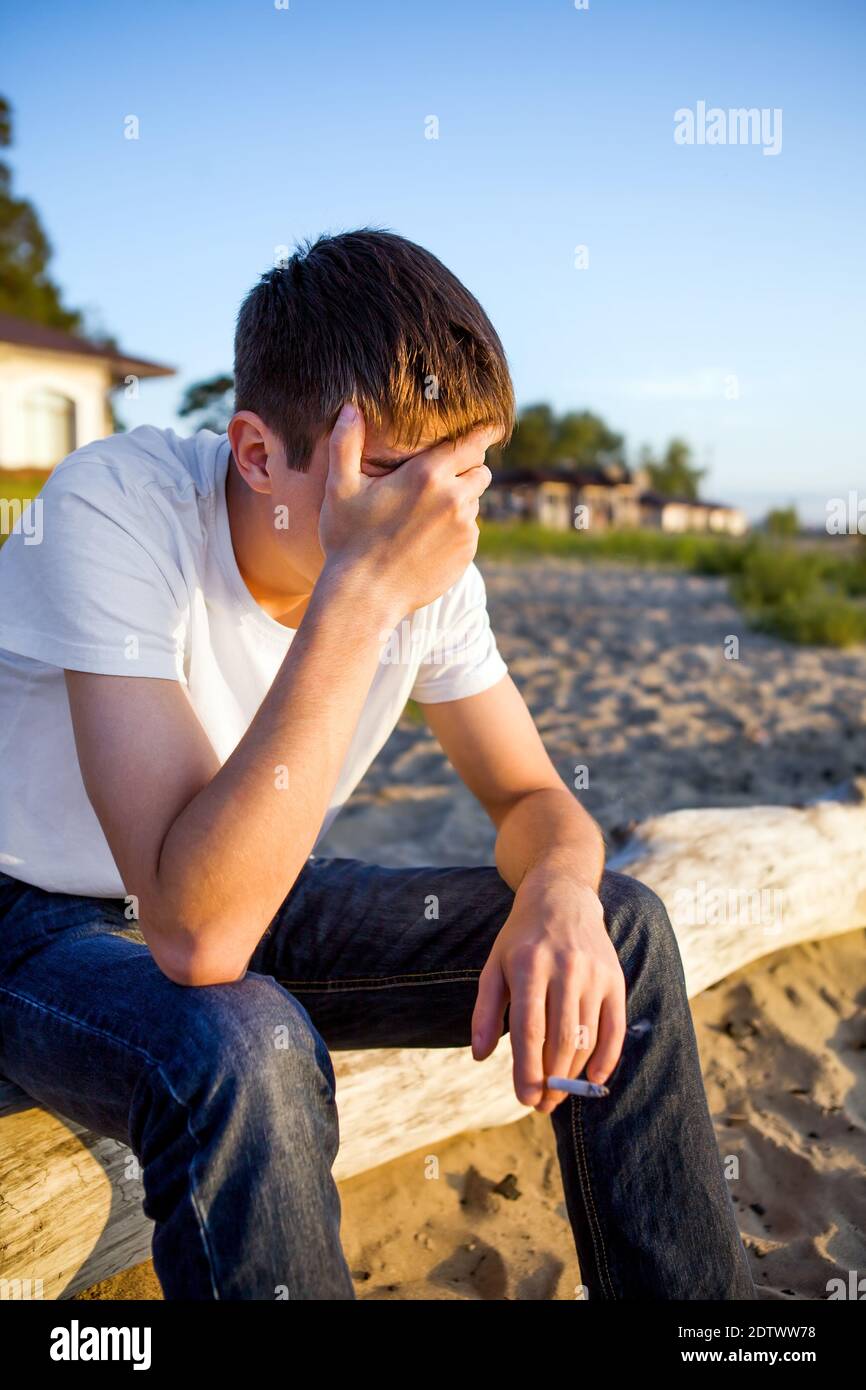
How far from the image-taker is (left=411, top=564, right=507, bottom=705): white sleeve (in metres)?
2.08

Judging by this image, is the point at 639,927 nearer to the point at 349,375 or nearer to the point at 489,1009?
the point at 489,1009

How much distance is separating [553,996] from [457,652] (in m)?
0.77

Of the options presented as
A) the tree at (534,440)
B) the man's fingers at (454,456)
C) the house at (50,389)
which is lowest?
the man's fingers at (454,456)

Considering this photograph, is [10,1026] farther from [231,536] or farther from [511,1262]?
[511,1262]

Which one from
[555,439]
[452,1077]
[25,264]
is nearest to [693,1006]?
[452,1077]

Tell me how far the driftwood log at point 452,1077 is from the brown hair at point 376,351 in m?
1.21

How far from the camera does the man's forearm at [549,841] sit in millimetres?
1760

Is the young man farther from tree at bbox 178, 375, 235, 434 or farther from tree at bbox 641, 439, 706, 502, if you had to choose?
tree at bbox 641, 439, 706, 502

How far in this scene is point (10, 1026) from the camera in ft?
5.33

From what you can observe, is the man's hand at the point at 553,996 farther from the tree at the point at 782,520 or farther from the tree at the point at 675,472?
the tree at the point at 675,472

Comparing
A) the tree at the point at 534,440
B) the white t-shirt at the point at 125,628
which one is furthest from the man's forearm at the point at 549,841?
the tree at the point at 534,440
